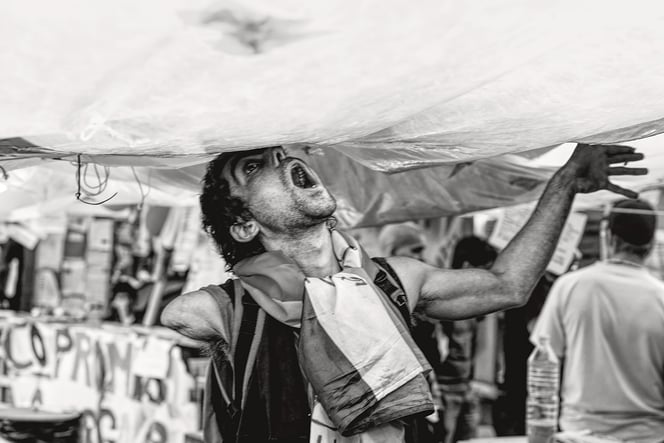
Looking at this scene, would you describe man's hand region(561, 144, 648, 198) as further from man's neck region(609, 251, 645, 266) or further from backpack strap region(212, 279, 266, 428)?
man's neck region(609, 251, 645, 266)

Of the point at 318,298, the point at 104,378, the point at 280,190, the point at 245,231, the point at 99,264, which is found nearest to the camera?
the point at 318,298

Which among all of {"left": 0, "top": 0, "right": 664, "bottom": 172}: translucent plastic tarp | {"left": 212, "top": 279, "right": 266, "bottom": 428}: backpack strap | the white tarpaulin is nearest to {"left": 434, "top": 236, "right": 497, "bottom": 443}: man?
{"left": 212, "top": 279, "right": 266, "bottom": 428}: backpack strap

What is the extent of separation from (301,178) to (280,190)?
2.5 inches

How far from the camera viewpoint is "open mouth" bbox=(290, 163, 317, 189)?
7.39ft

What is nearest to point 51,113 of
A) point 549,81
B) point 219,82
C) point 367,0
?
point 219,82

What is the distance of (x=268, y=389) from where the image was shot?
6.90ft

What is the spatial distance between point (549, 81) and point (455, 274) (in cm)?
86

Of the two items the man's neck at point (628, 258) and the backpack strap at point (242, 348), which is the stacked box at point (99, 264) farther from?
the backpack strap at point (242, 348)

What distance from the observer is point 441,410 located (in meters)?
5.48

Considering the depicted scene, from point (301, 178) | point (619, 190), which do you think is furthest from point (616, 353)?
point (301, 178)

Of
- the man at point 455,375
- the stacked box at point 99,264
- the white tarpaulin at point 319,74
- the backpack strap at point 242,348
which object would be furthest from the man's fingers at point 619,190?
the stacked box at point 99,264

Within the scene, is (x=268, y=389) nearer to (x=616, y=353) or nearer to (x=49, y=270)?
(x=616, y=353)

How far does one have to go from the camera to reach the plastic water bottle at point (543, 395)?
11.9 ft

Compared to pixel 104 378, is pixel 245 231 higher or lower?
higher
